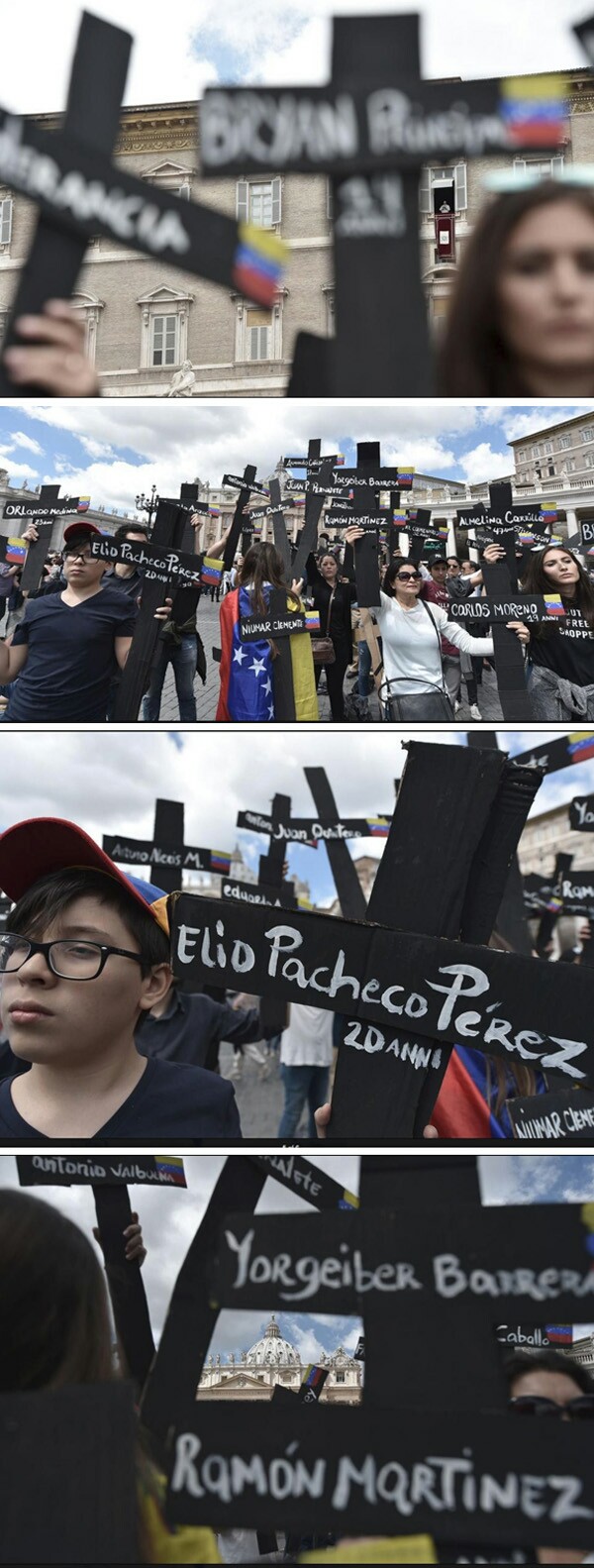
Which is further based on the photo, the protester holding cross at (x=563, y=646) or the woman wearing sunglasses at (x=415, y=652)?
the protester holding cross at (x=563, y=646)

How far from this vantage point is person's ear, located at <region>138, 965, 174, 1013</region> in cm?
145

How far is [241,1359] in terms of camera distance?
0.96 m

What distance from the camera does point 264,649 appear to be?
420 centimetres

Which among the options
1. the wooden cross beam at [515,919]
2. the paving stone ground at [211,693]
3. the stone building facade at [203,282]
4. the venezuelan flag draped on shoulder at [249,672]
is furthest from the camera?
the paving stone ground at [211,693]

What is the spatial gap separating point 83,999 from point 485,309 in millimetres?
899

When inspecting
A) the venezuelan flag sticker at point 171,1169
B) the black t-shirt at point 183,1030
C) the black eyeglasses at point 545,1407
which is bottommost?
the black eyeglasses at point 545,1407

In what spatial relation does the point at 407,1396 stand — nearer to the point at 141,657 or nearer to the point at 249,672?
the point at 141,657

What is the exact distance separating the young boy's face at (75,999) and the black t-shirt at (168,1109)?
68mm

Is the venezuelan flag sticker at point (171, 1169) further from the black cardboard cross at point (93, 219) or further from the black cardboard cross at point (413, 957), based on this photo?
the black cardboard cross at point (93, 219)

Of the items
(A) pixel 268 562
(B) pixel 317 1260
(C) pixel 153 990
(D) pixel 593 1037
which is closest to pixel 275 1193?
(B) pixel 317 1260

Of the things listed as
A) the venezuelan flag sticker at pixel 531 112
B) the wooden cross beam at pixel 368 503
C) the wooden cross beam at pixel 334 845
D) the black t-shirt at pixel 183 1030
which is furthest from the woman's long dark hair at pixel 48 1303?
the wooden cross beam at pixel 334 845

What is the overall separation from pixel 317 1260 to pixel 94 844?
61 cm

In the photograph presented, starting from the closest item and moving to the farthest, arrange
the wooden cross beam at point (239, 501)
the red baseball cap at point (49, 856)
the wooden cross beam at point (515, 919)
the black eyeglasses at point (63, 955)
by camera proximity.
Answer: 1. the black eyeglasses at point (63, 955)
2. the red baseball cap at point (49, 856)
3. the wooden cross beam at point (515, 919)
4. the wooden cross beam at point (239, 501)

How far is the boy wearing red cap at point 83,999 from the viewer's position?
51.9 inches
